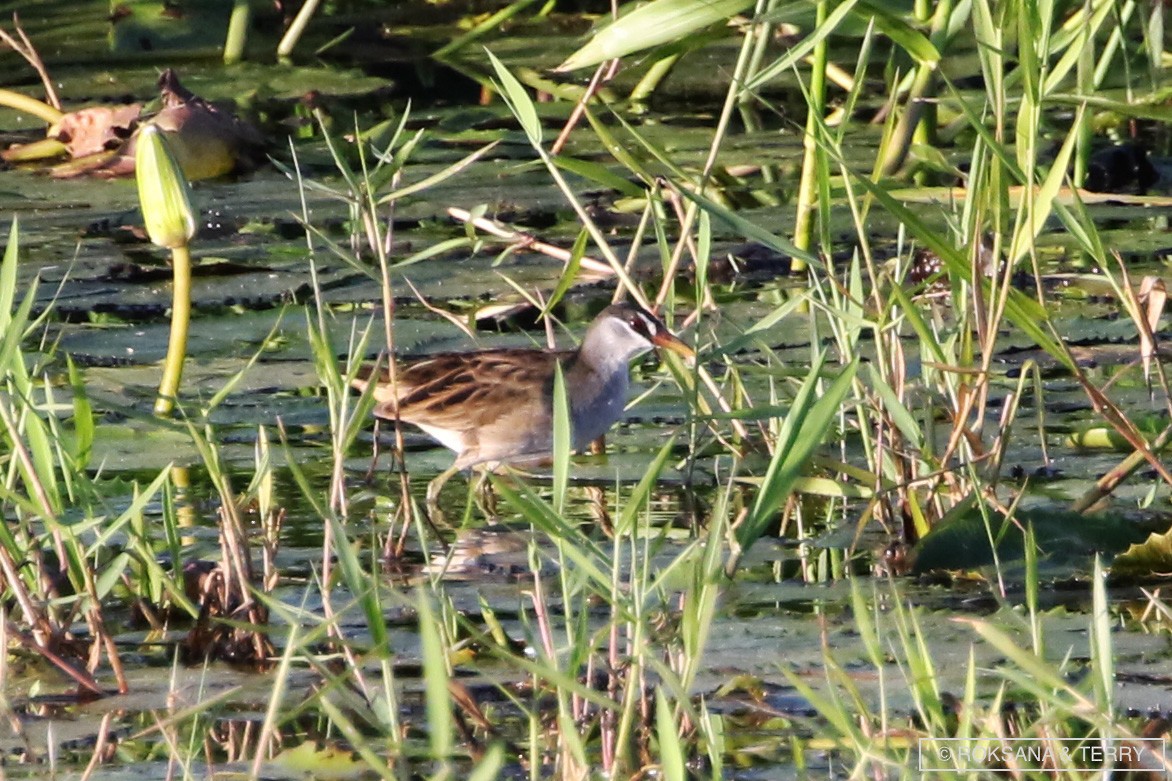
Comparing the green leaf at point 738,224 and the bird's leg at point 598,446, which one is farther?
the bird's leg at point 598,446

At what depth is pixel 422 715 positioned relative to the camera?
10.5ft

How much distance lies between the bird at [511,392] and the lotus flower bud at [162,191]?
82 cm

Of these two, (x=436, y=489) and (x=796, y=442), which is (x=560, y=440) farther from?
(x=436, y=489)

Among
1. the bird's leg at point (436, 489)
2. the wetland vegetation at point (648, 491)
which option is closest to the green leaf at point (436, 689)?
the wetland vegetation at point (648, 491)

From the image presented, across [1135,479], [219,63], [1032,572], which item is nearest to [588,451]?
[1135,479]

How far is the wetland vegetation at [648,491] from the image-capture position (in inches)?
112

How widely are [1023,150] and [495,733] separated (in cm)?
133

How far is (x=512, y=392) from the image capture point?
5.06 meters

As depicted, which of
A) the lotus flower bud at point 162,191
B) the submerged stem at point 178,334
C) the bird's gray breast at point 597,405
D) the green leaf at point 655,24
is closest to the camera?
the green leaf at point 655,24

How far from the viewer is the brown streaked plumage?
4.94 meters

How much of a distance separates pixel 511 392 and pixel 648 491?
2.28 metres

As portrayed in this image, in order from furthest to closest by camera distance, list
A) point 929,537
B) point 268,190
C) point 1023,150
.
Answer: point 268,190 < point 929,537 < point 1023,150

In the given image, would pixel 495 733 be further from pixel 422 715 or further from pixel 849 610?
pixel 849 610

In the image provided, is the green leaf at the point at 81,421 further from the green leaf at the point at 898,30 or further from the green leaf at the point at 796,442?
the green leaf at the point at 898,30
